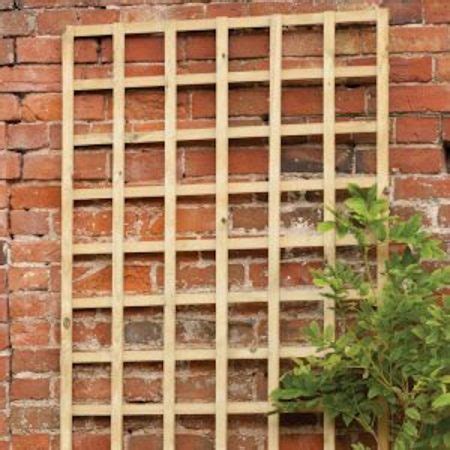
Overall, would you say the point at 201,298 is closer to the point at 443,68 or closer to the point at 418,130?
the point at 418,130

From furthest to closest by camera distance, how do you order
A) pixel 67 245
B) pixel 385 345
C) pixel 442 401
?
pixel 67 245 → pixel 385 345 → pixel 442 401

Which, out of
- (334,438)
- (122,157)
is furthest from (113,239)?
(334,438)

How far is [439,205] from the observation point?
8.61ft

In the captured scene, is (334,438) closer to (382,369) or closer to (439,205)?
(382,369)

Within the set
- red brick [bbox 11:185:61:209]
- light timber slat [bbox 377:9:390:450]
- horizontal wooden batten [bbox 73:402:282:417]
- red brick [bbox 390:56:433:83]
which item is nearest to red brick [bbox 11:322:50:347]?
horizontal wooden batten [bbox 73:402:282:417]

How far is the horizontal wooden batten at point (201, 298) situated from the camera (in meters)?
2.60

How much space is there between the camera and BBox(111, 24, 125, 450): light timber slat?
8.68 feet

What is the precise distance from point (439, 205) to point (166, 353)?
2.79 feet

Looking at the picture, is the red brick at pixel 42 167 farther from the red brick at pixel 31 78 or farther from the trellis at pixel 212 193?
the red brick at pixel 31 78

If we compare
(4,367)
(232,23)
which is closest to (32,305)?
(4,367)

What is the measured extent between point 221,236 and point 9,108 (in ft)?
2.40

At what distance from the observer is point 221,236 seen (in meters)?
2.63

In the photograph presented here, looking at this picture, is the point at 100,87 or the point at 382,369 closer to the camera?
the point at 382,369

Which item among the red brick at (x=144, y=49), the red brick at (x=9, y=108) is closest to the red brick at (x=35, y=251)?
the red brick at (x=9, y=108)
